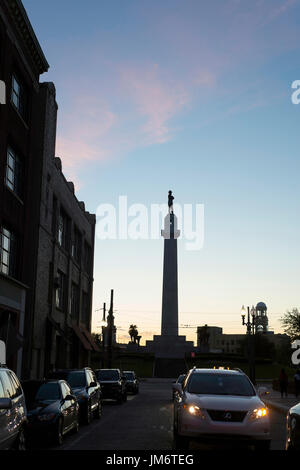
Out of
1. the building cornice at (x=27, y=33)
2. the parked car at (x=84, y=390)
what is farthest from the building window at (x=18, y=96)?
Answer: the parked car at (x=84, y=390)

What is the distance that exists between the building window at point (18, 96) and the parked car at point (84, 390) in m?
14.3

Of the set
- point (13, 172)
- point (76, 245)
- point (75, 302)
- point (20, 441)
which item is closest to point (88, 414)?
point (20, 441)

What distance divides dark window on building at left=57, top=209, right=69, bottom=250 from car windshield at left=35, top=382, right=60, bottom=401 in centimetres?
2589

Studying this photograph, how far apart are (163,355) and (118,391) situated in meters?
50.6

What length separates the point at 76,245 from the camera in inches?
1937

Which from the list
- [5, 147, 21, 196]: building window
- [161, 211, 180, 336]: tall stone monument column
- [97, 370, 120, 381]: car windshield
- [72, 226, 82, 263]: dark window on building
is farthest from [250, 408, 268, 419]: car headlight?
[161, 211, 180, 336]: tall stone monument column

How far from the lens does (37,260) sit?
32688mm

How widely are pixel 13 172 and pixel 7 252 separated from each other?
13.2 feet

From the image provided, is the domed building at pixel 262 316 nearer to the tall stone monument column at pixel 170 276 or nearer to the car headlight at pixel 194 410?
the tall stone monument column at pixel 170 276

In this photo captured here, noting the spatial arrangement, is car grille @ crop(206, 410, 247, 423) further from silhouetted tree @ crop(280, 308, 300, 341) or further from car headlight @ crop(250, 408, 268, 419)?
silhouetted tree @ crop(280, 308, 300, 341)

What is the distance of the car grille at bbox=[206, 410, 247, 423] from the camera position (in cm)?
1183

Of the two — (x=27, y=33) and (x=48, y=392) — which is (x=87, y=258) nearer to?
(x=27, y=33)

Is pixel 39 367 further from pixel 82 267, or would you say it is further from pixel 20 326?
pixel 82 267
